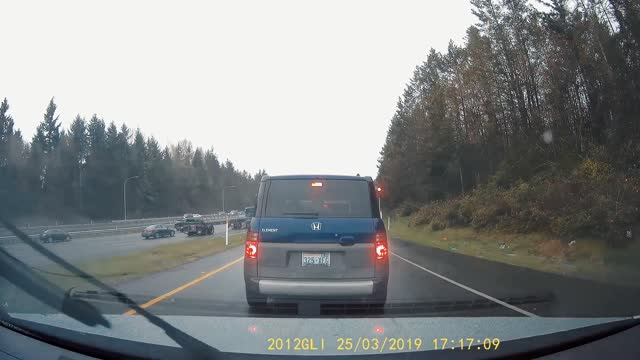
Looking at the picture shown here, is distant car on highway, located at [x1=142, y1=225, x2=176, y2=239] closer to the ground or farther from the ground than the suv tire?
closer to the ground

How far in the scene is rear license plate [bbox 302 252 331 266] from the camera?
5.84 m

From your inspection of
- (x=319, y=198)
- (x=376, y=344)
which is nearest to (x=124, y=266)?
(x=319, y=198)

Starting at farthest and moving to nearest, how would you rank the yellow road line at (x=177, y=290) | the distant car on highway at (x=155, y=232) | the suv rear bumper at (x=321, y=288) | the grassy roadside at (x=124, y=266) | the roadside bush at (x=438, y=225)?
the roadside bush at (x=438, y=225), the distant car on highway at (x=155, y=232), the grassy roadside at (x=124, y=266), the yellow road line at (x=177, y=290), the suv rear bumper at (x=321, y=288)

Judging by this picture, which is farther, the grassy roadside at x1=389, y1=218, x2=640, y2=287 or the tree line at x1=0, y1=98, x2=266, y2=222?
the tree line at x1=0, y1=98, x2=266, y2=222

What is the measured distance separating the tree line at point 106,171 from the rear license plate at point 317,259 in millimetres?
19802

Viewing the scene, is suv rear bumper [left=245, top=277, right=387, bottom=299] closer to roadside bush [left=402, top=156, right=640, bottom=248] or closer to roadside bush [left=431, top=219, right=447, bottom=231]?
roadside bush [left=402, top=156, right=640, bottom=248]

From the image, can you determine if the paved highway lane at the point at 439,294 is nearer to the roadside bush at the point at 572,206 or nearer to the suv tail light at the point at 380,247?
the suv tail light at the point at 380,247

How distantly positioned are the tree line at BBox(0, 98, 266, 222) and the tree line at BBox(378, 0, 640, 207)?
28.5 meters

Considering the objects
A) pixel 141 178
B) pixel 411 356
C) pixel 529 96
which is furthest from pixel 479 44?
pixel 141 178

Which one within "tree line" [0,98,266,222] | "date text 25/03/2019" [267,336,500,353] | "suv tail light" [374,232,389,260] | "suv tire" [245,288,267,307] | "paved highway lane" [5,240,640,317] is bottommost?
"paved highway lane" [5,240,640,317]

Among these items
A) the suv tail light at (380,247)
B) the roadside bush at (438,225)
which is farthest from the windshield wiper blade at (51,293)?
the roadside bush at (438,225)

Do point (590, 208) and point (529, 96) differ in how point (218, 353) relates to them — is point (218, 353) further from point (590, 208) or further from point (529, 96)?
point (529, 96)

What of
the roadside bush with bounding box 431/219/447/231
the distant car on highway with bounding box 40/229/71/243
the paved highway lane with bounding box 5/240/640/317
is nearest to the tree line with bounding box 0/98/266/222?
the distant car on highway with bounding box 40/229/71/243

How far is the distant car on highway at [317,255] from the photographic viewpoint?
580 cm
